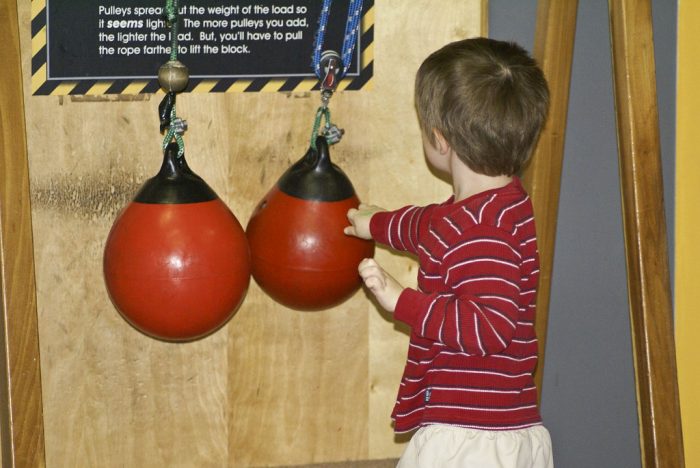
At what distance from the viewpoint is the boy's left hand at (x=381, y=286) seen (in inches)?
61.9

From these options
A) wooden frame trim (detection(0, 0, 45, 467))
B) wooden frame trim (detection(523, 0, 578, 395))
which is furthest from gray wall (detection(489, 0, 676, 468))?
wooden frame trim (detection(0, 0, 45, 467))

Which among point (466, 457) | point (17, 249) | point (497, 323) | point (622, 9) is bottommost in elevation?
point (466, 457)

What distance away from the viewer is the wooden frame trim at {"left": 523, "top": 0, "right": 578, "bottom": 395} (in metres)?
1.88

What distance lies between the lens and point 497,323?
4.89ft

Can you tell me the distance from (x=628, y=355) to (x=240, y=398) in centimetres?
92

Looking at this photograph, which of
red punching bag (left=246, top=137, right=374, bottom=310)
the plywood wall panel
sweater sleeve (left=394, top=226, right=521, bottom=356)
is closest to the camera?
sweater sleeve (left=394, top=226, right=521, bottom=356)

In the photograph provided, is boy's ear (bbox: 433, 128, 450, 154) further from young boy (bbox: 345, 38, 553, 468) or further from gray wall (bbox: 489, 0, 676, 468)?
gray wall (bbox: 489, 0, 676, 468)

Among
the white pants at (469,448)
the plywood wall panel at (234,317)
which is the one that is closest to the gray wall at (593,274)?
the plywood wall panel at (234,317)

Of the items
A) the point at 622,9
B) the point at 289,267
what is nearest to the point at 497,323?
the point at 289,267

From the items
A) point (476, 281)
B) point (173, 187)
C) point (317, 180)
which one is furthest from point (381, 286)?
point (173, 187)

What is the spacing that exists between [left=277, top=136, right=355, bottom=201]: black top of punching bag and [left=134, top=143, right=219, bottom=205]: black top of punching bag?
15 cm

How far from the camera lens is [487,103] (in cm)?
154

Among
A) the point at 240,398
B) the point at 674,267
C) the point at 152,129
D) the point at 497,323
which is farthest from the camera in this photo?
the point at 674,267

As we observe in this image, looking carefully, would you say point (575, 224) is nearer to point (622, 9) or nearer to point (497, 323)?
point (622, 9)
